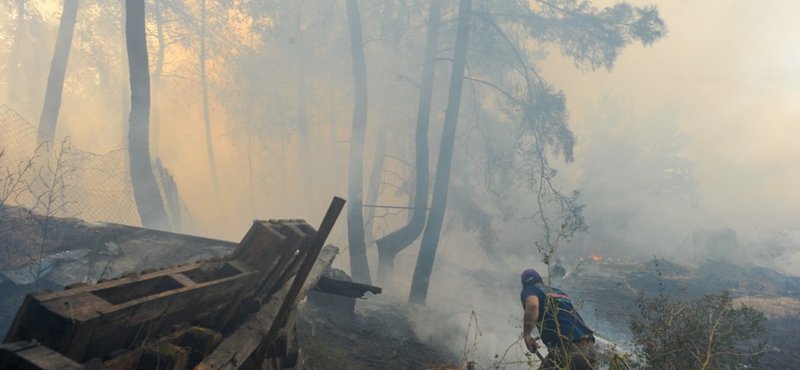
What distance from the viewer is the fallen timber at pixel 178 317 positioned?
197 centimetres

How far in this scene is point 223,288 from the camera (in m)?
3.06

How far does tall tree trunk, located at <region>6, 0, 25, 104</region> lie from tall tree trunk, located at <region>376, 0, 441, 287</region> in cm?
1960

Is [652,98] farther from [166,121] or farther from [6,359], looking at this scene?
[6,359]

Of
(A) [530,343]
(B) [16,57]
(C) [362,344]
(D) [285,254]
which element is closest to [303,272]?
(D) [285,254]

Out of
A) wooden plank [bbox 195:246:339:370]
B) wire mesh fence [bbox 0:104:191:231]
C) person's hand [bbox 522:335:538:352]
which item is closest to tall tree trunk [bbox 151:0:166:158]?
wire mesh fence [bbox 0:104:191:231]

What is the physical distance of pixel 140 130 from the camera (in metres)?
9.42

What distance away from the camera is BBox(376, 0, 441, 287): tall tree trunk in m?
12.5

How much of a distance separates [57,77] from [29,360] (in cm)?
1402

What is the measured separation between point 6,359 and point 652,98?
45085 mm

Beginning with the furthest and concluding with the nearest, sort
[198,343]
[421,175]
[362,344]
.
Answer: [421,175] → [362,344] → [198,343]

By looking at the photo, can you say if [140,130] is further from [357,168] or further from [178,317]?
[178,317]

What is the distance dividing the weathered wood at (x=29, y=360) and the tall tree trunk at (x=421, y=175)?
1075cm

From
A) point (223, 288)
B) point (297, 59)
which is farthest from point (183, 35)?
point (223, 288)

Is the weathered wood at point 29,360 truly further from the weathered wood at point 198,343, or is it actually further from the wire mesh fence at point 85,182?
the wire mesh fence at point 85,182
